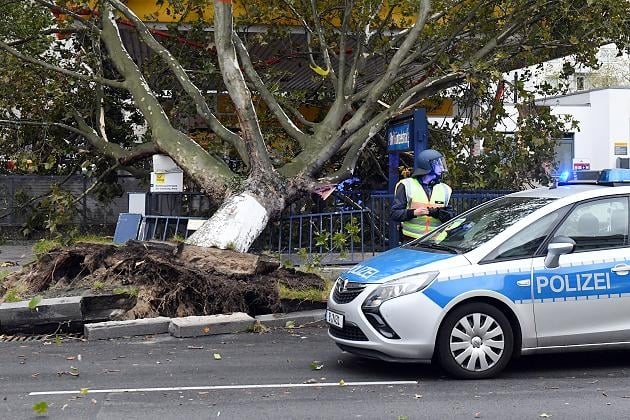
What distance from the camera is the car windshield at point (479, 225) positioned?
6871mm

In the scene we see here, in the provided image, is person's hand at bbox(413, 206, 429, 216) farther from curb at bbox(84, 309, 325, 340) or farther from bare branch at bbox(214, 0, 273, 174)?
bare branch at bbox(214, 0, 273, 174)

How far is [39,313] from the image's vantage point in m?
8.53

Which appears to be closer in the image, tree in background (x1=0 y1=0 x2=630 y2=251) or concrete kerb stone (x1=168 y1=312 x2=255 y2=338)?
concrete kerb stone (x1=168 y1=312 x2=255 y2=338)

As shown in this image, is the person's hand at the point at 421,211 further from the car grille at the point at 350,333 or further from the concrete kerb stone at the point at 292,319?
the car grille at the point at 350,333

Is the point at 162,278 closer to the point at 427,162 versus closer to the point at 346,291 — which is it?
the point at 346,291

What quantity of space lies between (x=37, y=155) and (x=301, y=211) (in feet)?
19.8

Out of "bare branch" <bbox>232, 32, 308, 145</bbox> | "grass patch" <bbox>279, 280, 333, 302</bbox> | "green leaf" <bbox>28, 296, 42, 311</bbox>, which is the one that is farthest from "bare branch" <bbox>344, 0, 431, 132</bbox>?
"green leaf" <bbox>28, 296, 42, 311</bbox>

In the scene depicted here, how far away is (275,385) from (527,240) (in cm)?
235

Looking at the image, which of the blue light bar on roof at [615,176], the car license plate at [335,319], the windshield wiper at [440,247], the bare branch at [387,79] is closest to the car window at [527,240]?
the windshield wiper at [440,247]

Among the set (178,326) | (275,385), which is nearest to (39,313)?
(178,326)

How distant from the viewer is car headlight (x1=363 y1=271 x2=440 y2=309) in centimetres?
637

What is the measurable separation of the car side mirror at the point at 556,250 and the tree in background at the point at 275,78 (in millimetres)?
4829

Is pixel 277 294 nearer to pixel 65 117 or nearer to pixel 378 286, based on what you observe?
pixel 378 286

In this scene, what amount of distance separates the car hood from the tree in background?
369cm
